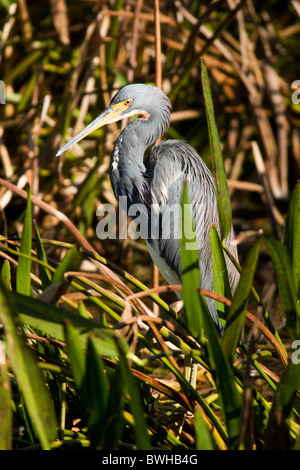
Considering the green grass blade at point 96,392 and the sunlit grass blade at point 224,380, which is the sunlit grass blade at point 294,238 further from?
the green grass blade at point 96,392

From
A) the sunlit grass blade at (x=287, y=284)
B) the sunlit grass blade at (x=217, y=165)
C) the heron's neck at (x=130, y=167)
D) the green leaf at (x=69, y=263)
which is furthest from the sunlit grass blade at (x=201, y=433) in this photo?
the heron's neck at (x=130, y=167)

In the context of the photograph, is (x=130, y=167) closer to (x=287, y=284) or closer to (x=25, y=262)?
(x=25, y=262)

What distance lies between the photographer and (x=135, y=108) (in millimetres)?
2703

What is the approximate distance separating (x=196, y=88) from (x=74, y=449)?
3.69 metres

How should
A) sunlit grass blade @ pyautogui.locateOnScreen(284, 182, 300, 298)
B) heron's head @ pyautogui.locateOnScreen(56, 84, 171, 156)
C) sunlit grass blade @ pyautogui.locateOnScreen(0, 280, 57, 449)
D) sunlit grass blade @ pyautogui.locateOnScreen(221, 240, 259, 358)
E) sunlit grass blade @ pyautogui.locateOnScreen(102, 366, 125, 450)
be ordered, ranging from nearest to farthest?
A: 1. sunlit grass blade @ pyautogui.locateOnScreen(0, 280, 57, 449)
2. sunlit grass blade @ pyautogui.locateOnScreen(102, 366, 125, 450)
3. sunlit grass blade @ pyautogui.locateOnScreen(221, 240, 259, 358)
4. sunlit grass blade @ pyautogui.locateOnScreen(284, 182, 300, 298)
5. heron's head @ pyautogui.locateOnScreen(56, 84, 171, 156)

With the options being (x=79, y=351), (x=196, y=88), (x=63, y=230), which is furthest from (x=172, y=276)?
(x=196, y=88)

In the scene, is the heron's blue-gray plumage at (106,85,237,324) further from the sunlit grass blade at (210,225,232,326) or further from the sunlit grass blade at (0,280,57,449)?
the sunlit grass blade at (0,280,57,449)

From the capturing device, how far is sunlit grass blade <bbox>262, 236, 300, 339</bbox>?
61.9 inches

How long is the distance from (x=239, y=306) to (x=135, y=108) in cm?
140

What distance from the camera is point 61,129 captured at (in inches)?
143

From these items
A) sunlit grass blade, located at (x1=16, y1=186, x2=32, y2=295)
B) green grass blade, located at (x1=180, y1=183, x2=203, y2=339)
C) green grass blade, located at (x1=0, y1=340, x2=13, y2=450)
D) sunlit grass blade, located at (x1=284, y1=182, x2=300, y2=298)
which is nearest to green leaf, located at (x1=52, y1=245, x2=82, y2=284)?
sunlit grass blade, located at (x1=16, y1=186, x2=32, y2=295)

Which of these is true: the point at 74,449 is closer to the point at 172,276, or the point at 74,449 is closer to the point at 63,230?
the point at 172,276

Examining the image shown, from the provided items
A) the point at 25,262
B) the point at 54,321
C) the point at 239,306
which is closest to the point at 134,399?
the point at 54,321

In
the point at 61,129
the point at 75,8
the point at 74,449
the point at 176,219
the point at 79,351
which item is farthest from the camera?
the point at 75,8
